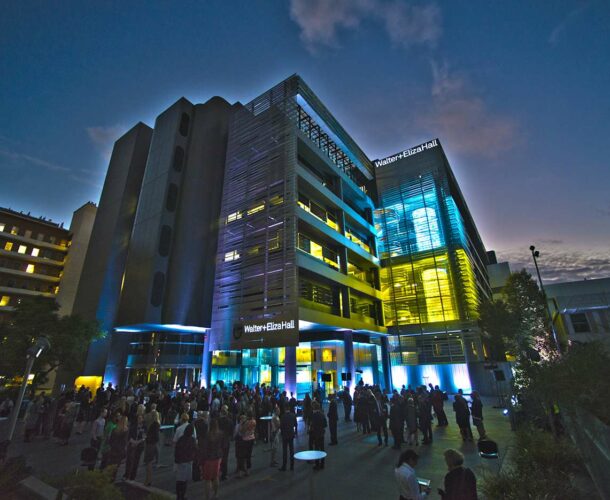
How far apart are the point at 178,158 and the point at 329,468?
129 ft

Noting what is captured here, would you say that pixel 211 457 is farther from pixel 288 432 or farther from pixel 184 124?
pixel 184 124

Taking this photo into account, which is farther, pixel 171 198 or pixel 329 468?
pixel 171 198

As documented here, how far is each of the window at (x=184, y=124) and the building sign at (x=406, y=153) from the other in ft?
86.9

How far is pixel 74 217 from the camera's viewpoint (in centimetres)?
6369

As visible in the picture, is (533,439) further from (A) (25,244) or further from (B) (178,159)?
(A) (25,244)

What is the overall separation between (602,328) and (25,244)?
8996 cm

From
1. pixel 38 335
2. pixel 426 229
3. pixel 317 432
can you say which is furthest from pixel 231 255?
pixel 426 229

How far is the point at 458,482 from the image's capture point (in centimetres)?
460

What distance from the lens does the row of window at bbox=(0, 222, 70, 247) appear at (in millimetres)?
55375

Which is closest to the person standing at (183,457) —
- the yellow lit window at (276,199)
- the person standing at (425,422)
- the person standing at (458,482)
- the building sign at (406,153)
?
the person standing at (458,482)

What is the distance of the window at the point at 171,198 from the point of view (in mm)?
37938

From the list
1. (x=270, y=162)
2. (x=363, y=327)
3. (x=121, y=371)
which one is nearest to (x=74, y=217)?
(x=121, y=371)

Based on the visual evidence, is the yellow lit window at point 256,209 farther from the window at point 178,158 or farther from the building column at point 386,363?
Result: the building column at point 386,363

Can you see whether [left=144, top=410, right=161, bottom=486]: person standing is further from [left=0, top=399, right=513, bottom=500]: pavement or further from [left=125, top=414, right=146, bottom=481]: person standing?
[left=0, top=399, right=513, bottom=500]: pavement
